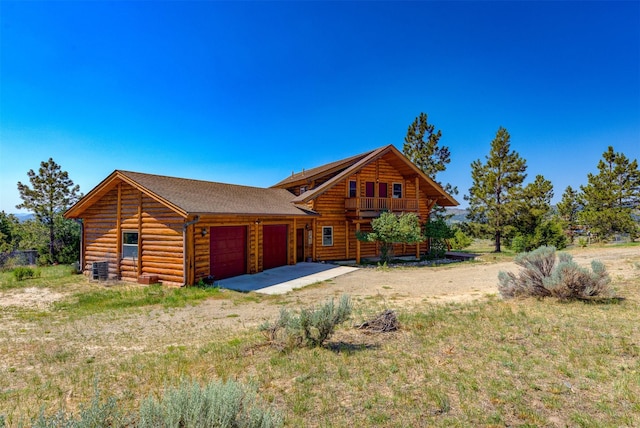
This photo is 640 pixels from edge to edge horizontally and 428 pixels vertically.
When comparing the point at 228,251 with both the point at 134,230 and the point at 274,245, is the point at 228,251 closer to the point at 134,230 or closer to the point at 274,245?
the point at 274,245

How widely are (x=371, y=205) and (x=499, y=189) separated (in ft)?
48.9

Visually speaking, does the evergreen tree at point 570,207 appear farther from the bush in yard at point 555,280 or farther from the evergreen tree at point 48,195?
the evergreen tree at point 48,195

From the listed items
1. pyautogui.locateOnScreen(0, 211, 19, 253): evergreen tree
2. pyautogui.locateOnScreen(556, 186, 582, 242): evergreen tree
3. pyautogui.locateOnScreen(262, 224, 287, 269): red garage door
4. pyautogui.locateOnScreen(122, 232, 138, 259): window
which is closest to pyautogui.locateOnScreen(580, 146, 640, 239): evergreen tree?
pyautogui.locateOnScreen(556, 186, 582, 242): evergreen tree

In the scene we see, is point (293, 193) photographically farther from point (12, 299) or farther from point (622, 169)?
point (622, 169)

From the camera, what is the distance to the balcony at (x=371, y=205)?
19.8 m

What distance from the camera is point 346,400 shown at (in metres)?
4.03

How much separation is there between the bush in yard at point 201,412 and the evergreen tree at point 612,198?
39746 mm

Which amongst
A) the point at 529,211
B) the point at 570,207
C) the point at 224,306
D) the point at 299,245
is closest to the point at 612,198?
the point at 570,207

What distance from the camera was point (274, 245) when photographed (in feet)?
56.6

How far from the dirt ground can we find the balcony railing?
217 inches

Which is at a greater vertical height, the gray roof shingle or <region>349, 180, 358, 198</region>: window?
<region>349, 180, 358, 198</region>: window

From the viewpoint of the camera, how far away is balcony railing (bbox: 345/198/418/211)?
19797 mm

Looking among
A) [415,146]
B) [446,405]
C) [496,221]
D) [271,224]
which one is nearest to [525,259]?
[446,405]

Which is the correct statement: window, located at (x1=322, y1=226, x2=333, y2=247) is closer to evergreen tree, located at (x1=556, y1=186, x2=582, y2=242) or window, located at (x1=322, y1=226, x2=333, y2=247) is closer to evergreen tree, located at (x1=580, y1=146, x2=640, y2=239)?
evergreen tree, located at (x1=580, y1=146, x2=640, y2=239)
